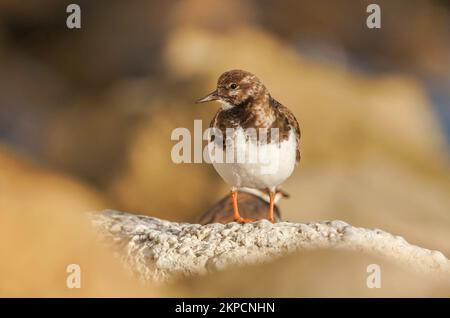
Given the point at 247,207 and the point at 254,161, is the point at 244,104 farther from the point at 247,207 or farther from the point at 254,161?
the point at 247,207

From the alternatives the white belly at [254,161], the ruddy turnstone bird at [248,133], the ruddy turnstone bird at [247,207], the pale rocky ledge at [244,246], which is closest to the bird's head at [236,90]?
the ruddy turnstone bird at [248,133]

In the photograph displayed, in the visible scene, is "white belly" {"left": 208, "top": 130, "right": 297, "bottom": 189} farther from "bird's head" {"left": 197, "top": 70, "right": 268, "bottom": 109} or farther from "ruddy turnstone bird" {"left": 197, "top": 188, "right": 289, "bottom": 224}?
"ruddy turnstone bird" {"left": 197, "top": 188, "right": 289, "bottom": 224}

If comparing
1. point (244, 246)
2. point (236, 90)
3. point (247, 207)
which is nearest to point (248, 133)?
point (236, 90)

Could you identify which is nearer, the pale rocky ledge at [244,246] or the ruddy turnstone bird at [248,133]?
the pale rocky ledge at [244,246]

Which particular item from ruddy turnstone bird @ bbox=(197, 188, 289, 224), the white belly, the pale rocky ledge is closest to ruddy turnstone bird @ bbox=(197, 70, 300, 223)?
the white belly

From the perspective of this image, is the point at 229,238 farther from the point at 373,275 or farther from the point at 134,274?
the point at 373,275

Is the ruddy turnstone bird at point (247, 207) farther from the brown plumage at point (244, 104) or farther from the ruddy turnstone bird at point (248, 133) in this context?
the brown plumage at point (244, 104)
